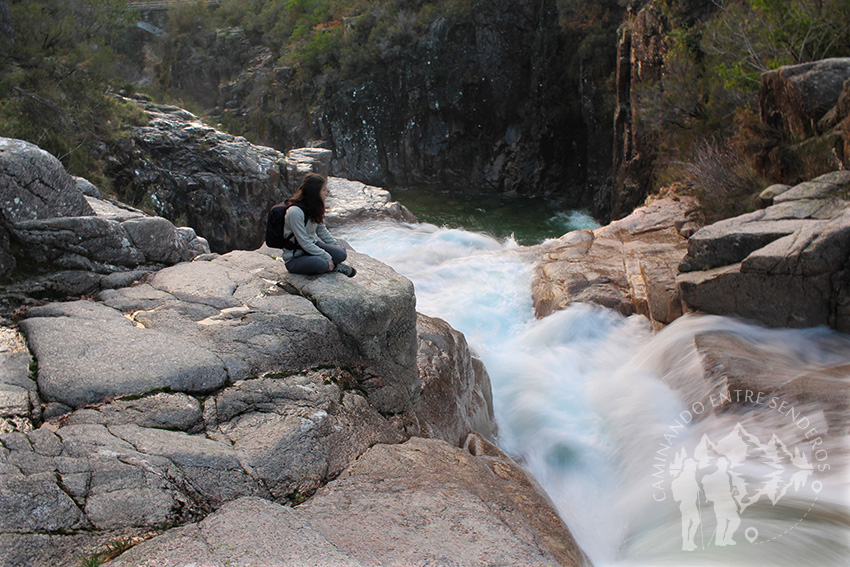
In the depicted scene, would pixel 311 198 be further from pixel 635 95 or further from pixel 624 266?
pixel 635 95

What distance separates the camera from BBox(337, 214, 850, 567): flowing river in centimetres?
437

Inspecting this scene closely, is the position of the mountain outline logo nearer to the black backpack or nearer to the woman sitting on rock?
the woman sitting on rock

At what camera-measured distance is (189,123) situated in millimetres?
16078

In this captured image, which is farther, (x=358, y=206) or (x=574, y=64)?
(x=574, y=64)

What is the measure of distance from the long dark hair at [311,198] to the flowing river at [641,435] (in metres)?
3.51

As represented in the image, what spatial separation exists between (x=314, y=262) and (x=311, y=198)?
2.13 ft

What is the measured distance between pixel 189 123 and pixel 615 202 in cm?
1355

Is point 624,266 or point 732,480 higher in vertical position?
point 624,266

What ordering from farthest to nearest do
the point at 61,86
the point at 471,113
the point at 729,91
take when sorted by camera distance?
the point at 471,113
the point at 61,86
the point at 729,91

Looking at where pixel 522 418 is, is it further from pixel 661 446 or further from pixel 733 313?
pixel 733 313

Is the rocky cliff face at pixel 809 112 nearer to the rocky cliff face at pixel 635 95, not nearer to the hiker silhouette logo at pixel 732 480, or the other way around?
the hiker silhouette logo at pixel 732 480

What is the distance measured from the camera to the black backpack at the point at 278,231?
5.73m

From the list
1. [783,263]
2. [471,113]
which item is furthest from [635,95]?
[471,113]

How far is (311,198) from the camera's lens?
5707 millimetres
